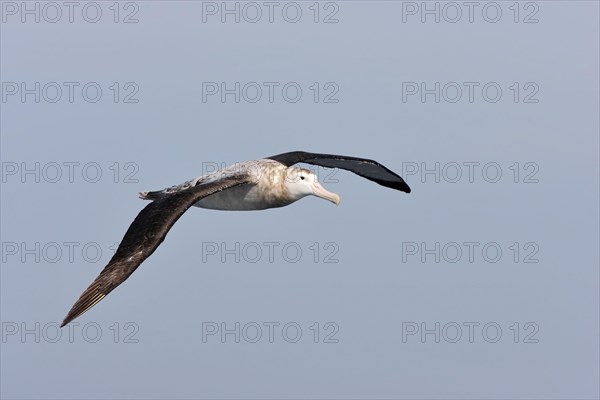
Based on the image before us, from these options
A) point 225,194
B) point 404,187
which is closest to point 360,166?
point 404,187

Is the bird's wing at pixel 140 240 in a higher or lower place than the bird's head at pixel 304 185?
lower

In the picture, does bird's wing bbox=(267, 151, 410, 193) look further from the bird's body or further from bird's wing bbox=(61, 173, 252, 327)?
bird's wing bbox=(61, 173, 252, 327)

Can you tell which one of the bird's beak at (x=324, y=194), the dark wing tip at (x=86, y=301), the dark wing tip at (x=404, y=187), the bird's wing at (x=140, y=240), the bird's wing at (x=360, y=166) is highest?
the bird's wing at (x=360, y=166)

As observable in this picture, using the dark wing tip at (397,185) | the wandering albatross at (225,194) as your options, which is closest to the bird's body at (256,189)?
the wandering albatross at (225,194)

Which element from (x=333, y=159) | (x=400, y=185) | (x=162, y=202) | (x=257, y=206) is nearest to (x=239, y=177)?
(x=257, y=206)

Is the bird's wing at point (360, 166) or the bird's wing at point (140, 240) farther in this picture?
the bird's wing at point (360, 166)

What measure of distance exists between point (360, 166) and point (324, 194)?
3686 mm

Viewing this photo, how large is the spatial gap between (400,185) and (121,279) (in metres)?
9.66

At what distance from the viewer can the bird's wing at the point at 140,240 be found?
16.3 meters

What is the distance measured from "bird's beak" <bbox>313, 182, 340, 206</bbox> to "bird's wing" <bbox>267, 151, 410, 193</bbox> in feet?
6.75

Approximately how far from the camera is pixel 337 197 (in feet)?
68.2

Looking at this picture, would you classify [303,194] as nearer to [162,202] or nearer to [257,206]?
[257,206]

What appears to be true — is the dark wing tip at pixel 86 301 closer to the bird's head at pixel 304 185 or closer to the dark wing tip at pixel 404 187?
the bird's head at pixel 304 185

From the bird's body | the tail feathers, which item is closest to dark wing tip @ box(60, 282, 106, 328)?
the bird's body
